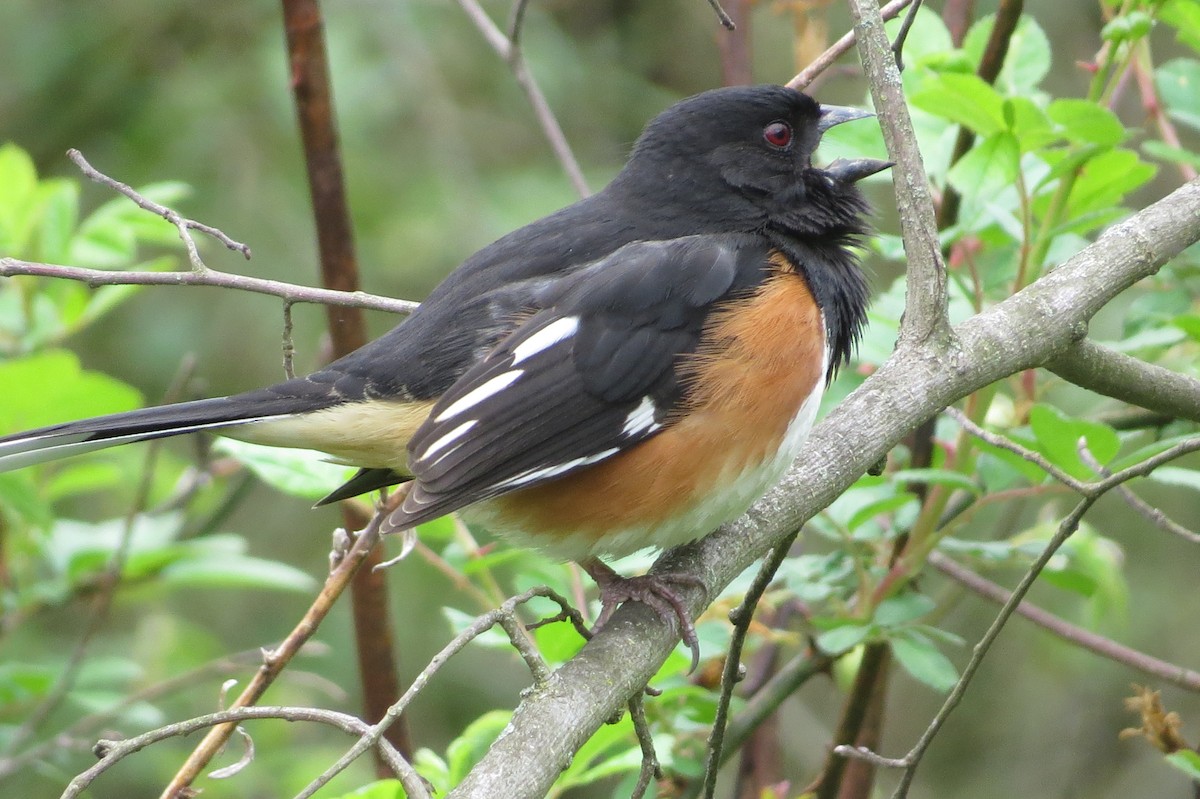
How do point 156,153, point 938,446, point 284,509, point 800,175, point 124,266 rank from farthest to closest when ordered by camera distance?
point 284,509 < point 156,153 < point 124,266 < point 800,175 < point 938,446

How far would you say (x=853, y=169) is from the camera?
2758 mm

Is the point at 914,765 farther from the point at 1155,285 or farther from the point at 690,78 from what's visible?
the point at 690,78

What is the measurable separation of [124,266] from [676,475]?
1.61 metres

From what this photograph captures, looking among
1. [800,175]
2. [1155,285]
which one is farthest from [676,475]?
[1155,285]

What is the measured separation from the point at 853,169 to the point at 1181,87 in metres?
0.72

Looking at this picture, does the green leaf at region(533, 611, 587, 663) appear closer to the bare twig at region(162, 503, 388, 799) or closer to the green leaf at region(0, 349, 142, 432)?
the bare twig at region(162, 503, 388, 799)

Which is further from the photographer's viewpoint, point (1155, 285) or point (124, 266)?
point (124, 266)

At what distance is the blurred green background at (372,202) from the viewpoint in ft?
17.1

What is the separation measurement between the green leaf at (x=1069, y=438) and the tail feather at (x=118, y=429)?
139cm

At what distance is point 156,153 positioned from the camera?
522cm

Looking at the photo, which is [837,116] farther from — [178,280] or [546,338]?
[178,280]

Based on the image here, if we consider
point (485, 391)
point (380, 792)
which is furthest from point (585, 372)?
point (380, 792)

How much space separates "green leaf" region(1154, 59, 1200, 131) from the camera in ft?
8.91

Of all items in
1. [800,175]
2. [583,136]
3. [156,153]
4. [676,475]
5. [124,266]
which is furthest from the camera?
[583,136]
